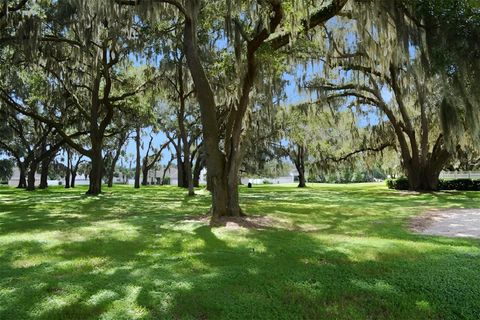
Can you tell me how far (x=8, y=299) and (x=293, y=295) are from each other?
8.88ft

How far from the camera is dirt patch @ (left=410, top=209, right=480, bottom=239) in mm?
7425

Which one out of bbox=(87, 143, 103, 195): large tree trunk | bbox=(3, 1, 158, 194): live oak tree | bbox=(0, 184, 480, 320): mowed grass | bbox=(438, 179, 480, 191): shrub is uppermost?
bbox=(3, 1, 158, 194): live oak tree

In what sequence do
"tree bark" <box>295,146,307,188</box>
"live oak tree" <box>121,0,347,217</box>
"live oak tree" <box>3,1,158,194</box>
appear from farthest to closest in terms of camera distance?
"tree bark" <box>295,146,307,188</box>
"live oak tree" <box>3,1,158,194</box>
"live oak tree" <box>121,0,347,217</box>

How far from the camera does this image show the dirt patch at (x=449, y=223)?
7.43 m

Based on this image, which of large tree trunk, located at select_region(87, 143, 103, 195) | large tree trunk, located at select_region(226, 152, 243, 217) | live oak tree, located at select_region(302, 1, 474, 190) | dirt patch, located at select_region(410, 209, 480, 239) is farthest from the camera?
large tree trunk, located at select_region(87, 143, 103, 195)

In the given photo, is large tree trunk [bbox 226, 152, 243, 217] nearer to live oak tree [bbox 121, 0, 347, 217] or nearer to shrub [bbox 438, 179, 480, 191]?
live oak tree [bbox 121, 0, 347, 217]

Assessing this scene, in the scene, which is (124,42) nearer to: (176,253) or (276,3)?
(276,3)

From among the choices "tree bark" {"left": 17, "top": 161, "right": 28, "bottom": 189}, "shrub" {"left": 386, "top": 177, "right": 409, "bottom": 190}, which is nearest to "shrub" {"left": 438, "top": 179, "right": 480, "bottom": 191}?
"shrub" {"left": 386, "top": 177, "right": 409, "bottom": 190}

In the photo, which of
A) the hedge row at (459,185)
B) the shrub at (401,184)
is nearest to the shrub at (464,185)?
the hedge row at (459,185)

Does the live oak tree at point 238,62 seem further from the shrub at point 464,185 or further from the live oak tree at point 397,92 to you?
the shrub at point 464,185

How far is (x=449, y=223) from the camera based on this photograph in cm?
873

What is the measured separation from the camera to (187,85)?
19.1m

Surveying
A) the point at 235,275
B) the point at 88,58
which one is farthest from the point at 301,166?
the point at 235,275

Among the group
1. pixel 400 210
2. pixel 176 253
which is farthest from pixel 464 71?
pixel 176 253
